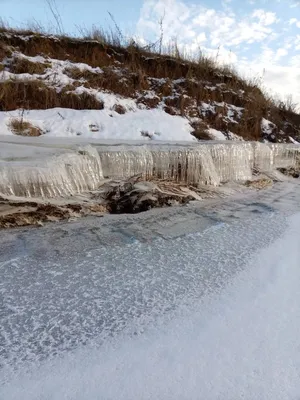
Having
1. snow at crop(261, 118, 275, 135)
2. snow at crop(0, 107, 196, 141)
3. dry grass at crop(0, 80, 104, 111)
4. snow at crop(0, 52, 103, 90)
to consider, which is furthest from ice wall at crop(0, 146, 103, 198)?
snow at crop(261, 118, 275, 135)

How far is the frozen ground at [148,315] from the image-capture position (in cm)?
127

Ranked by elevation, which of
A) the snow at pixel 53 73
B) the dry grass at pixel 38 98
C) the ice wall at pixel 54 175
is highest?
the snow at pixel 53 73

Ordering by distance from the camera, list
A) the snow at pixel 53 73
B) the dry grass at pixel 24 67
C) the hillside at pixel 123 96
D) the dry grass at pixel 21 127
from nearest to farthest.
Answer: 1. the dry grass at pixel 21 127
2. the hillside at pixel 123 96
3. the snow at pixel 53 73
4. the dry grass at pixel 24 67

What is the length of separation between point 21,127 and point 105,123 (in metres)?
1.75

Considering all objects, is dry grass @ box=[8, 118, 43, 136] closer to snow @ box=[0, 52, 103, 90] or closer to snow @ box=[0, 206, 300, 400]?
snow @ box=[0, 52, 103, 90]

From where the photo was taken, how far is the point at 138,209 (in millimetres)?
3707

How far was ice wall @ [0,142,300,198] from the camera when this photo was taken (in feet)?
11.0

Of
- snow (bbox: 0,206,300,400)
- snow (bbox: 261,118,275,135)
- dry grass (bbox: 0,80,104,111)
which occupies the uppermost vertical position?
dry grass (bbox: 0,80,104,111)

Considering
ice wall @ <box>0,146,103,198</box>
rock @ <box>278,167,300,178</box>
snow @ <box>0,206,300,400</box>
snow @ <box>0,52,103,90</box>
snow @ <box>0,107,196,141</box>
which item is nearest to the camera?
snow @ <box>0,206,300,400</box>

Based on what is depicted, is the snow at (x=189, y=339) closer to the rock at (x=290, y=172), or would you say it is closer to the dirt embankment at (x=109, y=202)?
the dirt embankment at (x=109, y=202)

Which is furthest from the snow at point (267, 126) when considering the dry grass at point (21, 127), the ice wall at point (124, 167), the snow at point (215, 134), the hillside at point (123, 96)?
the dry grass at point (21, 127)

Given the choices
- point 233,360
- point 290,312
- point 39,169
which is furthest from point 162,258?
point 39,169

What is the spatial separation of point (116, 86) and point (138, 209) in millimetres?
6738

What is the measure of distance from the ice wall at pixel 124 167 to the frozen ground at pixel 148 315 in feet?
2.06
